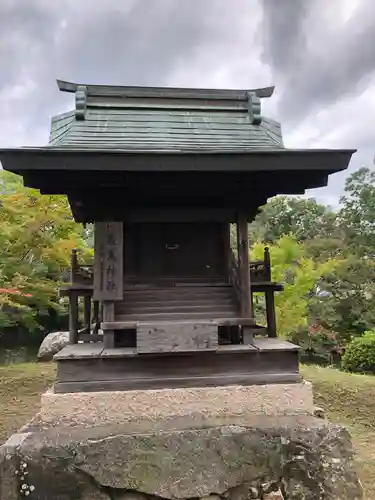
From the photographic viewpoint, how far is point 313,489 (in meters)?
2.89

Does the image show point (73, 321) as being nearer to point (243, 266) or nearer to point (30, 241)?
point (243, 266)

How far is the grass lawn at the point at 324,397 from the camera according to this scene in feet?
19.0

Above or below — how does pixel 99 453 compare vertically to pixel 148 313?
below

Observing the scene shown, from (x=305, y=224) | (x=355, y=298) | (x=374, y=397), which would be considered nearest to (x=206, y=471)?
(x=374, y=397)

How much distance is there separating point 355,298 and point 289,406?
11843 millimetres

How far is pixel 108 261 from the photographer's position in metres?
3.24

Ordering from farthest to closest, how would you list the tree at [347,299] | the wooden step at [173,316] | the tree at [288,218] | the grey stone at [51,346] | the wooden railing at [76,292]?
the tree at [288,218] → the tree at [347,299] → the grey stone at [51,346] → the wooden railing at [76,292] → the wooden step at [173,316]

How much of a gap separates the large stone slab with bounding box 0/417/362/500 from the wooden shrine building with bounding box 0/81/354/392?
1.14 ft

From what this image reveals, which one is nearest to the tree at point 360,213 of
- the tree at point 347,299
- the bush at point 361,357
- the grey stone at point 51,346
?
the tree at point 347,299

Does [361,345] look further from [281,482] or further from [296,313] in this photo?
[281,482]

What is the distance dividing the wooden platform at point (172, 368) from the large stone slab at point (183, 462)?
30 centimetres

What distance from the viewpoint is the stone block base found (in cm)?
302

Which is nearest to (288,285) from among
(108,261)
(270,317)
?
(270,317)

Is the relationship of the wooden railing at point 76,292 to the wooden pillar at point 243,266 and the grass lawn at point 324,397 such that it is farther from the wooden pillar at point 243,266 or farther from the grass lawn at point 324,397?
the grass lawn at point 324,397
